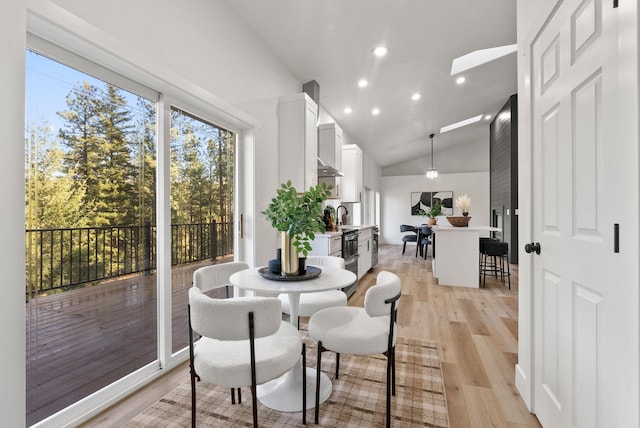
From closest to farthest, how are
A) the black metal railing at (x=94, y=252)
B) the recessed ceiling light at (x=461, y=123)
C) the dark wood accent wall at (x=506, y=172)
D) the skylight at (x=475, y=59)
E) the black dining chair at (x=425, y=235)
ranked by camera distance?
the black metal railing at (x=94, y=252), the skylight at (x=475, y=59), the dark wood accent wall at (x=506, y=172), the black dining chair at (x=425, y=235), the recessed ceiling light at (x=461, y=123)

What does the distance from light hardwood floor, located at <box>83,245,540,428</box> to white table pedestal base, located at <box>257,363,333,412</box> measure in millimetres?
643

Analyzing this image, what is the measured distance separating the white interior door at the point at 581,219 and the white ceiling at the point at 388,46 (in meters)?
1.58

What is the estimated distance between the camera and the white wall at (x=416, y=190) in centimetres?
996

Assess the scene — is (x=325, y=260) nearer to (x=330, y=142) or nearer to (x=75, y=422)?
(x=75, y=422)

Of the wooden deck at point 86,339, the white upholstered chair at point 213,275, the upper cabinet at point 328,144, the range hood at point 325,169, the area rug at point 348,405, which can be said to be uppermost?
the upper cabinet at point 328,144

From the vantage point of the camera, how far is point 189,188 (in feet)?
7.84

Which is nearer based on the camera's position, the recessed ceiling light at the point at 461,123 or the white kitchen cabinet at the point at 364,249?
the white kitchen cabinet at the point at 364,249

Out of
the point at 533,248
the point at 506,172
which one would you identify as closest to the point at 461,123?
the point at 506,172

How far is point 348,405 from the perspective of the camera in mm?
1770

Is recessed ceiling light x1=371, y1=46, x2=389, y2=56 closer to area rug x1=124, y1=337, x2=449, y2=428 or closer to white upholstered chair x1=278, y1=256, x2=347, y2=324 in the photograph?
white upholstered chair x1=278, y1=256, x2=347, y2=324

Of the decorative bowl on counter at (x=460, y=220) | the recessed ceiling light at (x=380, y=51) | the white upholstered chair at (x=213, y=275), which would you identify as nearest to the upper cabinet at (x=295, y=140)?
the recessed ceiling light at (x=380, y=51)
